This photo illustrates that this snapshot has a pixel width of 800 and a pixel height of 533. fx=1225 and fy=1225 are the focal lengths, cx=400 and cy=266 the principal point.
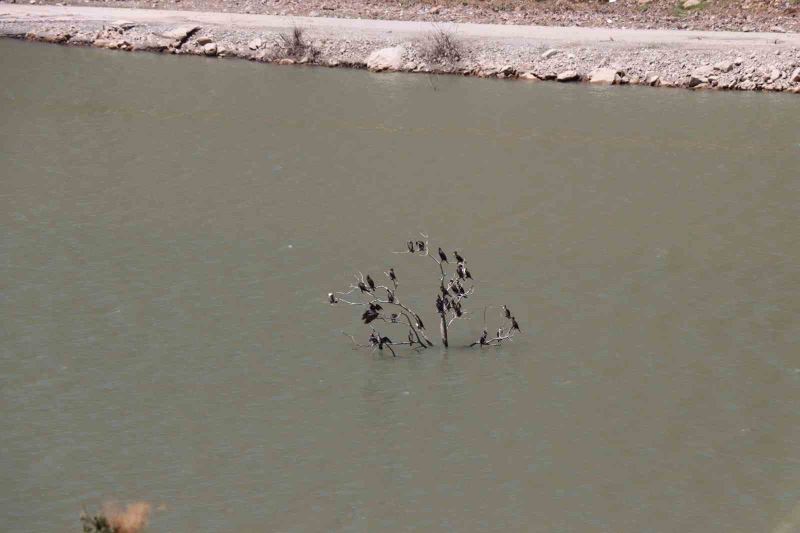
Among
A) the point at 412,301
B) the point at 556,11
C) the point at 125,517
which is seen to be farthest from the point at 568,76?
the point at 125,517

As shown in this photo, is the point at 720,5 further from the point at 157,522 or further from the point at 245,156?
the point at 157,522

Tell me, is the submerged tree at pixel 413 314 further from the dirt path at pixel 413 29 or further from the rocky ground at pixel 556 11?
the rocky ground at pixel 556 11

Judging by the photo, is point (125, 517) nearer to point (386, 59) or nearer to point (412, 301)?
point (412, 301)

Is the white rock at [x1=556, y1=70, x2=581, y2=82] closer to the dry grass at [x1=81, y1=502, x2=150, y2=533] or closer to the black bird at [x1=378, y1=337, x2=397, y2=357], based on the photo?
the black bird at [x1=378, y1=337, x2=397, y2=357]

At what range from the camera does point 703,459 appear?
9914 mm

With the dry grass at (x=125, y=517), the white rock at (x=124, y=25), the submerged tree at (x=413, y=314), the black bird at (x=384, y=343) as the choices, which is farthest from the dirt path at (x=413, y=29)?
the dry grass at (x=125, y=517)

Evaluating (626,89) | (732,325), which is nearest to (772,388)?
(732,325)

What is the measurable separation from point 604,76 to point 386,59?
15.2 feet

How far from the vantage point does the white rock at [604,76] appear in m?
24.7

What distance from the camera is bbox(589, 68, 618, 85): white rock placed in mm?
24688

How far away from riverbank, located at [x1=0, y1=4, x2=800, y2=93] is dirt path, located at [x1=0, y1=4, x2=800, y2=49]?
2 cm

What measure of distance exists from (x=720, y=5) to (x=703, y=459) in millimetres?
20445

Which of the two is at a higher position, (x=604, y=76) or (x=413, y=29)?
(x=413, y=29)

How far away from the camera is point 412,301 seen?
13148 millimetres
